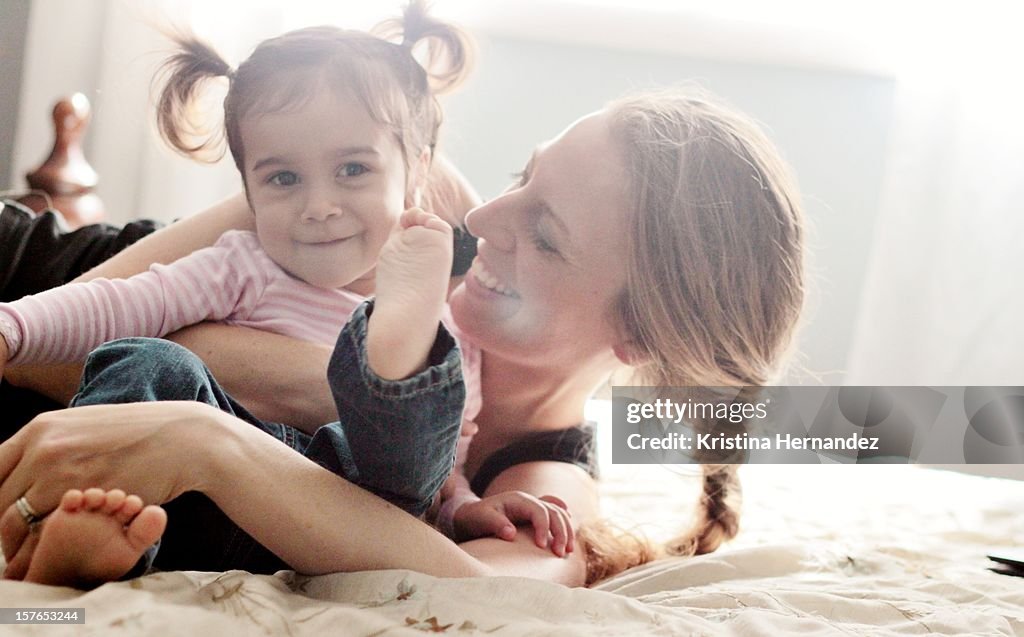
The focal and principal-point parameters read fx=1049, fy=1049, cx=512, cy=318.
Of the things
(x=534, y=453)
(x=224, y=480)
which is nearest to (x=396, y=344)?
(x=224, y=480)

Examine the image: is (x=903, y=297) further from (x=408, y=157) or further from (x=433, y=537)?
(x=433, y=537)

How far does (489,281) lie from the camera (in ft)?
3.42

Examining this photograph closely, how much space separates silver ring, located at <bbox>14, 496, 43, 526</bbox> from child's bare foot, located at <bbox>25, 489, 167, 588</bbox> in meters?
0.02

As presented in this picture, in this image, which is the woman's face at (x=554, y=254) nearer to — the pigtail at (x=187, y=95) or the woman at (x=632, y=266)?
the woman at (x=632, y=266)

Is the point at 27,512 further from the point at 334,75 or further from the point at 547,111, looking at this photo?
the point at 547,111

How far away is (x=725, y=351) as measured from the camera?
103 centimetres

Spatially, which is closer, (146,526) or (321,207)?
(146,526)

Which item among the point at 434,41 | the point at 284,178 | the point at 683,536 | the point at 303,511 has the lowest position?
the point at 683,536

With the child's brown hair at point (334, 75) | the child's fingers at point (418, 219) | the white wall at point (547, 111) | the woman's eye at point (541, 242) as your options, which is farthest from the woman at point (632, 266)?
the white wall at point (547, 111)

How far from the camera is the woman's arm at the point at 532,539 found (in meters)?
0.90

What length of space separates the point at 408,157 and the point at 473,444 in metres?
0.33

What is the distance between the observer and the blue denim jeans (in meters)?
0.69

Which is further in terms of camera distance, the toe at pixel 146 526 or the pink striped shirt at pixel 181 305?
the pink striped shirt at pixel 181 305

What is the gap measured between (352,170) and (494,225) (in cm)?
15
